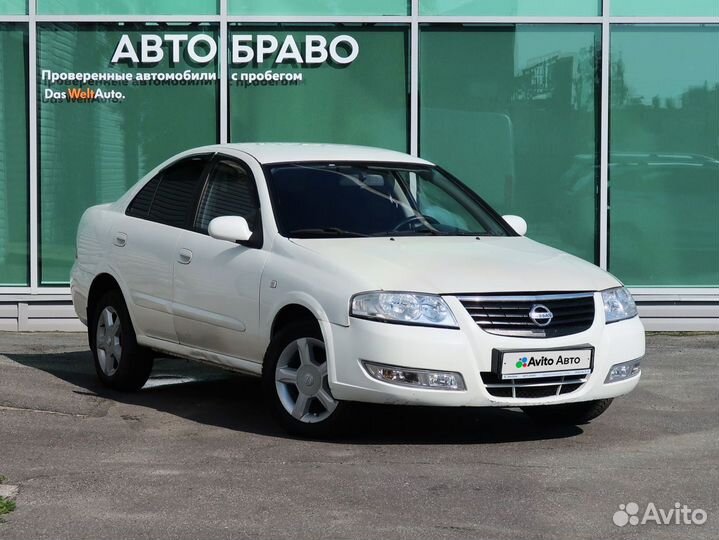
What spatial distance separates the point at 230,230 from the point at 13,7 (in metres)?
6.82

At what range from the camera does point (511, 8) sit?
1400 cm

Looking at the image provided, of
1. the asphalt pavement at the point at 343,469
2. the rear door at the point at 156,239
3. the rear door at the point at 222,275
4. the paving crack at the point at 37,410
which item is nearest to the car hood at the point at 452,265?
the rear door at the point at 222,275

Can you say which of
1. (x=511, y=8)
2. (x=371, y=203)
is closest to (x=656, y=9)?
(x=511, y=8)

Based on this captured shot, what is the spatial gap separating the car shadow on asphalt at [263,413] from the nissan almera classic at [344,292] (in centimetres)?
17

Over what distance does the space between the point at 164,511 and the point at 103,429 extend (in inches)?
82.8

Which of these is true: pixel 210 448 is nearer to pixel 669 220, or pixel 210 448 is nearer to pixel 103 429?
pixel 103 429

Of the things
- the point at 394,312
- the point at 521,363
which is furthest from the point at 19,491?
the point at 521,363

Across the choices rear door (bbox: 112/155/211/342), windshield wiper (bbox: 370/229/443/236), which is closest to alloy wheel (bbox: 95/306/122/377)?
rear door (bbox: 112/155/211/342)

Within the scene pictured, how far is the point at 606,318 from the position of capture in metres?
7.66

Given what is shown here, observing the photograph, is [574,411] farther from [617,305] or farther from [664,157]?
[664,157]

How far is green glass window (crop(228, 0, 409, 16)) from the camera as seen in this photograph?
13.9m

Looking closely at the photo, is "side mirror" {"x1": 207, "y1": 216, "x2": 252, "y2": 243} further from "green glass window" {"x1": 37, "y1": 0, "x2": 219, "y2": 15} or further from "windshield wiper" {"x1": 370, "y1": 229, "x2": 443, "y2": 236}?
"green glass window" {"x1": 37, "y1": 0, "x2": 219, "y2": 15}

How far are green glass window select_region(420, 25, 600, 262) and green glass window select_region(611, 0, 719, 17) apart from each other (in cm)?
32

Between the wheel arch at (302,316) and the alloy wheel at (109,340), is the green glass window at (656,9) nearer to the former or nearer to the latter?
the alloy wheel at (109,340)
